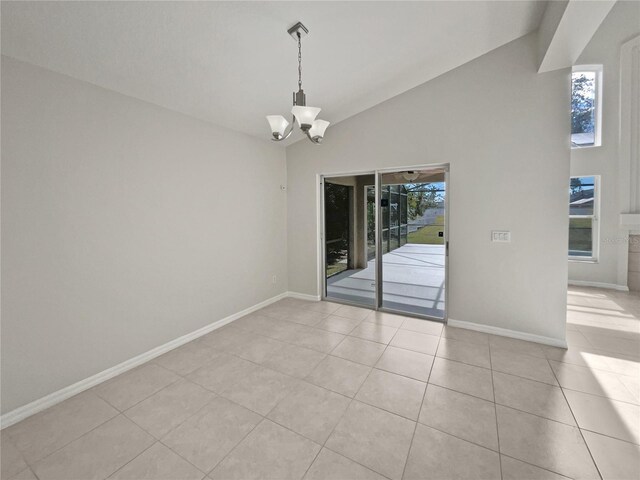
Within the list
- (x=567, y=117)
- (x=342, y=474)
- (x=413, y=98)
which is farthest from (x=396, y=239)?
(x=342, y=474)

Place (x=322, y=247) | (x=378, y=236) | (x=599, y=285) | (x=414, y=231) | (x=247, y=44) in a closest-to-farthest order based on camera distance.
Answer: (x=247, y=44), (x=378, y=236), (x=414, y=231), (x=322, y=247), (x=599, y=285)

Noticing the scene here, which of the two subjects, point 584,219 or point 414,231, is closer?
point 414,231

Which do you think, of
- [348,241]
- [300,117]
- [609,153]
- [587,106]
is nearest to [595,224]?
[609,153]

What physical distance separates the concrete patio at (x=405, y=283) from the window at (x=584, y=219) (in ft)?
8.33

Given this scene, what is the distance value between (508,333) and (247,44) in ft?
13.3

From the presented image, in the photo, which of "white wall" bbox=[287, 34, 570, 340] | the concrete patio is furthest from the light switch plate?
the concrete patio

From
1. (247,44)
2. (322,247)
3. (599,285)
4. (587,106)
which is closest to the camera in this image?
(247,44)

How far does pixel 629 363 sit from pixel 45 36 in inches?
216

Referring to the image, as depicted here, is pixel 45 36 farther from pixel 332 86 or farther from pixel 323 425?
pixel 323 425

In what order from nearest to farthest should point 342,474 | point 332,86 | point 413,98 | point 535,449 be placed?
point 342,474 → point 535,449 → point 332,86 → point 413,98

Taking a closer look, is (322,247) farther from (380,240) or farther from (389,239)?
(389,239)

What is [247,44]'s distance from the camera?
2.25 meters

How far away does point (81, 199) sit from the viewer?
221cm

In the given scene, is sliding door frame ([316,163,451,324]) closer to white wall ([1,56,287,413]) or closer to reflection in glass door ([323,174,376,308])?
reflection in glass door ([323,174,376,308])
